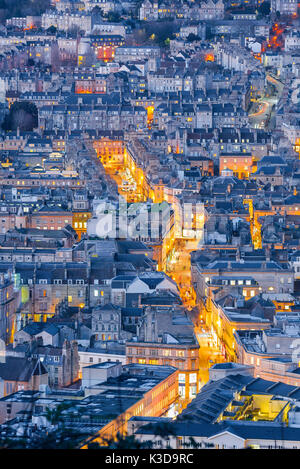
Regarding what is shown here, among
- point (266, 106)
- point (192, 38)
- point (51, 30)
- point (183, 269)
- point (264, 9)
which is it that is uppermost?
point (264, 9)

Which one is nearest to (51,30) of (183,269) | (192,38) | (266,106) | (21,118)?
(192,38)

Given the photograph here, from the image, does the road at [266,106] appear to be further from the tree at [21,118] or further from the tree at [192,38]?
the tree at [21,118]

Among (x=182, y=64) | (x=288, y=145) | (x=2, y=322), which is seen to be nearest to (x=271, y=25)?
(x=182, y=64)

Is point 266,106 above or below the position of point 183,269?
above

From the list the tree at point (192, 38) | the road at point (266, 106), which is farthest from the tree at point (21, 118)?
the tree at point (192, 38)

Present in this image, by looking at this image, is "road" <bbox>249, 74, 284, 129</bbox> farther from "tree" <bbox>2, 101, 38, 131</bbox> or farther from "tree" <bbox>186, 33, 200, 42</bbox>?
"tree" <bbox>2, 101, 38, 131</bbox>

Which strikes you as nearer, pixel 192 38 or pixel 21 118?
pixel 21 118

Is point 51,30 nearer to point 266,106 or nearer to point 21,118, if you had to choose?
point 266,106

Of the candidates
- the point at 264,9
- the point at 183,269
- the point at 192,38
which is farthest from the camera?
the point at 264,9

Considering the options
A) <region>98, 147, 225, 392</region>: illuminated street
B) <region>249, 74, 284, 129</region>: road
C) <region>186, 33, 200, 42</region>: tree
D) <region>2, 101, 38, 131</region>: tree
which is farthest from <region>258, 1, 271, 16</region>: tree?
<region>98, 147, 225, 392</region>: illuminated street
